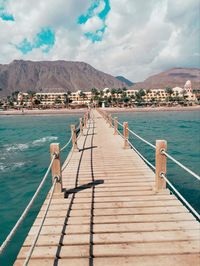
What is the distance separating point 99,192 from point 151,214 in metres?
1.65

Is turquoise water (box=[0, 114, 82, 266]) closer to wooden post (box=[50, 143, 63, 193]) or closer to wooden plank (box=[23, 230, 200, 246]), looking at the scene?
wooden post (box=[50, 143, 63, 193])

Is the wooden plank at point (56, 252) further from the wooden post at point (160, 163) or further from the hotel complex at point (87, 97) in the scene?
the hotel complex at point (87, 97)

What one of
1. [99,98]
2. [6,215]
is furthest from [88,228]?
[99,98]

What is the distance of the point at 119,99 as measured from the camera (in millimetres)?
143875

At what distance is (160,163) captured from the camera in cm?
554

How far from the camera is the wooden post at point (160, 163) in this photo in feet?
17.8

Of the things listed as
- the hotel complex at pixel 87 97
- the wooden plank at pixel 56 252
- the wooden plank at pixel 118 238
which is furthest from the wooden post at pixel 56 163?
the hotel complex at pixel 87 97

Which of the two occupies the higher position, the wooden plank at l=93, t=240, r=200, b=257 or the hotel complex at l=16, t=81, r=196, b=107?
the hotel complex at l=16, t=81, r=196, b=107

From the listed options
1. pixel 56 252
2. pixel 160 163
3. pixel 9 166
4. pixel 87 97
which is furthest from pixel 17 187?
pixel 87 97

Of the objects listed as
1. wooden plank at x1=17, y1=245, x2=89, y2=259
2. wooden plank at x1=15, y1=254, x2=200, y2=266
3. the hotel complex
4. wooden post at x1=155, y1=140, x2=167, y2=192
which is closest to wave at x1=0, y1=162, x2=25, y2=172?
wooden post at x1=155, y1=140, x2=167, y2=192

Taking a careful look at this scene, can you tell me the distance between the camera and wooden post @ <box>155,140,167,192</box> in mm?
5438

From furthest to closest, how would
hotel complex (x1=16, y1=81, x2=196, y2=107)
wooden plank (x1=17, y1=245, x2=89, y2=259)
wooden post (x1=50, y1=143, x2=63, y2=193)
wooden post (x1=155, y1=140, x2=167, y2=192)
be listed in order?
1. hotel complex (x1=16, y1=81, x2=196, y2=107)
2. wooden post (x1=50, y1=143, x2=63, y2=193)
3. wooden post (x1=155, y1=140, x2=167, y2=192)
4. wooden plank (x1=17, y1=245, x2=89, y2=259)

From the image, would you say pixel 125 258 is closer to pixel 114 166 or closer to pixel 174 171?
pixel 114 166

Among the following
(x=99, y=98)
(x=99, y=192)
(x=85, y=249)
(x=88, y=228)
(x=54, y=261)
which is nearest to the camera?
(x=54, y=261)
